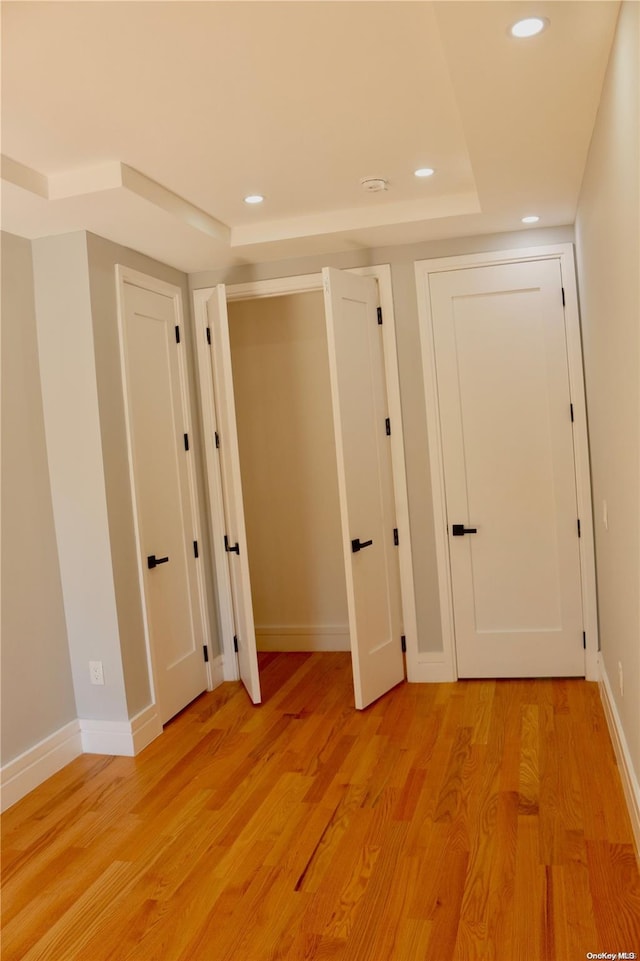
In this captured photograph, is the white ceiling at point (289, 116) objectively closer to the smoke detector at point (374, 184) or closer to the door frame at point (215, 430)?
the smoke detector at point (374, 184)

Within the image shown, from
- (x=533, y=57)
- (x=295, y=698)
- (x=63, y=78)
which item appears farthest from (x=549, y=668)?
(x=63, y=78)

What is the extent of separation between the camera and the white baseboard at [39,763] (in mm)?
3311

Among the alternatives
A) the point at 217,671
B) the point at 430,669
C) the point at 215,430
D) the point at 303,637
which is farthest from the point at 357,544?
the point at 303,637

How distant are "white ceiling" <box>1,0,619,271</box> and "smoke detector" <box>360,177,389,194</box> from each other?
4 cm

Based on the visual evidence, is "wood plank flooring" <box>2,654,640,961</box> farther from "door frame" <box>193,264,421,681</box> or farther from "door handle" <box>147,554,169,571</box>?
"door handle" <box>147,554,169,571</box>

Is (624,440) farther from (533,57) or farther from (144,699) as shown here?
(144,699)

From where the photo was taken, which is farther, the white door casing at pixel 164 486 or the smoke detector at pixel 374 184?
the white door casing at pixel 164 486

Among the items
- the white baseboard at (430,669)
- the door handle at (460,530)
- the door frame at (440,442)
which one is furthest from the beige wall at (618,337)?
the white baseboard at (430,669)

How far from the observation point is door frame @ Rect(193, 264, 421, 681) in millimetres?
4336

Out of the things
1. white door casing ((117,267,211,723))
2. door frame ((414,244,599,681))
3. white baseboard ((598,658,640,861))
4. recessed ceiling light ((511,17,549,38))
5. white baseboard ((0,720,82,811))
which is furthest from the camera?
door frame ((414,244,599,681))

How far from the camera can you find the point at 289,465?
5332mm

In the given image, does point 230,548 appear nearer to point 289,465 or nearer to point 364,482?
point 364,482

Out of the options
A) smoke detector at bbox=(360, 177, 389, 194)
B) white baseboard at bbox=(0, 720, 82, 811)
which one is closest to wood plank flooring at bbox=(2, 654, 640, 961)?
white baseboard at bbox=(0, 720, 82, 811)

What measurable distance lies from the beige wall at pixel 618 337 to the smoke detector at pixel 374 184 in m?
0.87
